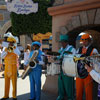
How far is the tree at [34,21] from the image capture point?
12.6 m

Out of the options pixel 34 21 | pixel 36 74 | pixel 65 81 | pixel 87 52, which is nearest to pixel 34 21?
pixel 34 21

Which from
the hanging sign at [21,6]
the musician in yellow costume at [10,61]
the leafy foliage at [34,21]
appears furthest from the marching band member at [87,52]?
the leafy foliage at [34,21]

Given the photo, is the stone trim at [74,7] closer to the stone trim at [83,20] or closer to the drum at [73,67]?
the stone trim at [83,20]

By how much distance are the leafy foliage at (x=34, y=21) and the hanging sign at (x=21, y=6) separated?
4.04 m

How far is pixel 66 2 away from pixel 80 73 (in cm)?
256

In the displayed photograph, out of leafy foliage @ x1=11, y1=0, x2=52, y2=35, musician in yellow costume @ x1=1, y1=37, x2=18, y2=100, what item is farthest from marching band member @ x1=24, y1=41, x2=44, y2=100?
leafy foliage @ x1=11, y1=0, x2=52, y2=35

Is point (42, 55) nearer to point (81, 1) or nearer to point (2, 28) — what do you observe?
point (81, 1)

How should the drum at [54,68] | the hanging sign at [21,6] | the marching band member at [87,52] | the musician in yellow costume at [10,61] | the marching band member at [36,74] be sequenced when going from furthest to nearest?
1. the hanging sign at [21,6]
2. the musician in yellow costume at [10,61]
3. the marching band member at [36,74]
4. the drum at [54,68]
5. the marching band member at [87,52]

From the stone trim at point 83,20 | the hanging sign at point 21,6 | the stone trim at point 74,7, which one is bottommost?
the stone trim at point 83,20

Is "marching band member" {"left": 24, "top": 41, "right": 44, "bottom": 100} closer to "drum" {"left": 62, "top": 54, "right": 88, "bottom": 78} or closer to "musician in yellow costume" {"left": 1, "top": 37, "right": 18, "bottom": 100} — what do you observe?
"musician in yellow costume" {"left": 1, "top": 37, "right": 18, "bottom": 100}

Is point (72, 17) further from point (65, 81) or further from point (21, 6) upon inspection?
point (21, 6)

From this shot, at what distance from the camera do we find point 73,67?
138 inches

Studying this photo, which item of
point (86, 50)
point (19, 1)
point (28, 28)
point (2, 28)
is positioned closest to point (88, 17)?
point (86, 50)

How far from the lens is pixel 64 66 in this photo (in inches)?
148
